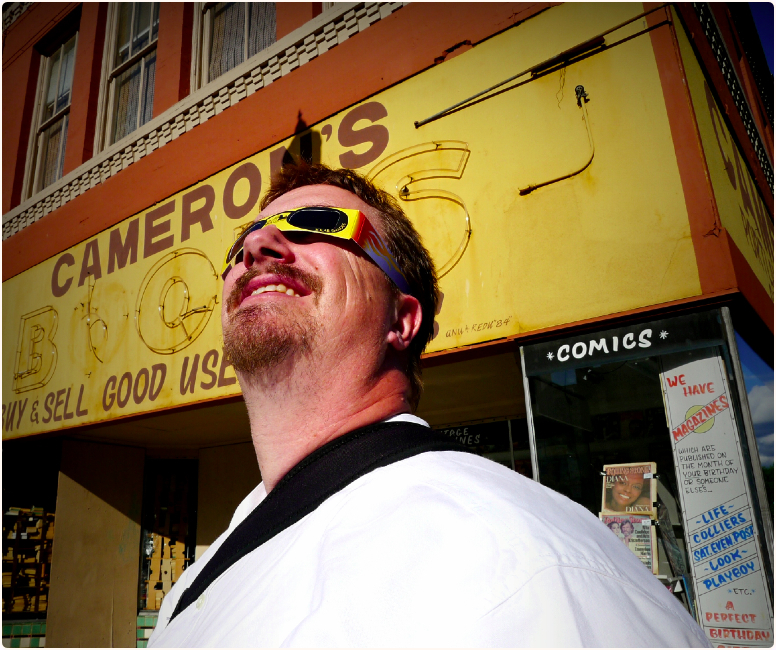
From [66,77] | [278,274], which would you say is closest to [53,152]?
[66,77]

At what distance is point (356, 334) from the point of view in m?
1.73

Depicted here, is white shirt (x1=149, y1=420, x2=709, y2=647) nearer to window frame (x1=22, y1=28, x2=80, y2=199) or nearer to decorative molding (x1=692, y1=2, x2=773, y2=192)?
decorative molding (x1=692, y1=2, x2=773, y2=192)

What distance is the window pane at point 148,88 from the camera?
653 centimetres

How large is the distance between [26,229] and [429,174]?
6.12 metres

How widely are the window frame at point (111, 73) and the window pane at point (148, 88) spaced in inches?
1.8

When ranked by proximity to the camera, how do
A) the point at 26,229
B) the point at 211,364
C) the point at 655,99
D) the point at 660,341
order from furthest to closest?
the point at 26,229
the point at 211,364
the point at 655,99
the point at 660,341

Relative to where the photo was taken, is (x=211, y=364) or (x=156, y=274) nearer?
(x=211, y=364)

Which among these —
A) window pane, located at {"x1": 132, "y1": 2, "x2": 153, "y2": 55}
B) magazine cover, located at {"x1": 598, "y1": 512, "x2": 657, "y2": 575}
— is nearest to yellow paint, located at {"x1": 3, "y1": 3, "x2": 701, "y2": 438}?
magazine cover, located at {"x1": 598, "y1": 512, "x2": 657, "y2": 575}

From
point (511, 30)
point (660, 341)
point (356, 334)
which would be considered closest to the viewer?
point (356, 334)

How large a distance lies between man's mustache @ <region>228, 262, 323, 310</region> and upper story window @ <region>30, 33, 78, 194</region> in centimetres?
702

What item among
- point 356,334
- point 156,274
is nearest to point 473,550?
point 356,334

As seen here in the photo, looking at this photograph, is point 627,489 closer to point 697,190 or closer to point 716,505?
point 716,505

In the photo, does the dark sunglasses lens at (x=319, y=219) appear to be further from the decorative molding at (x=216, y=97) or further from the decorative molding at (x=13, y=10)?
the decorative molding at (x=13, y=10)

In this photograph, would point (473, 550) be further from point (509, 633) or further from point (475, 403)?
point (475, 403)
